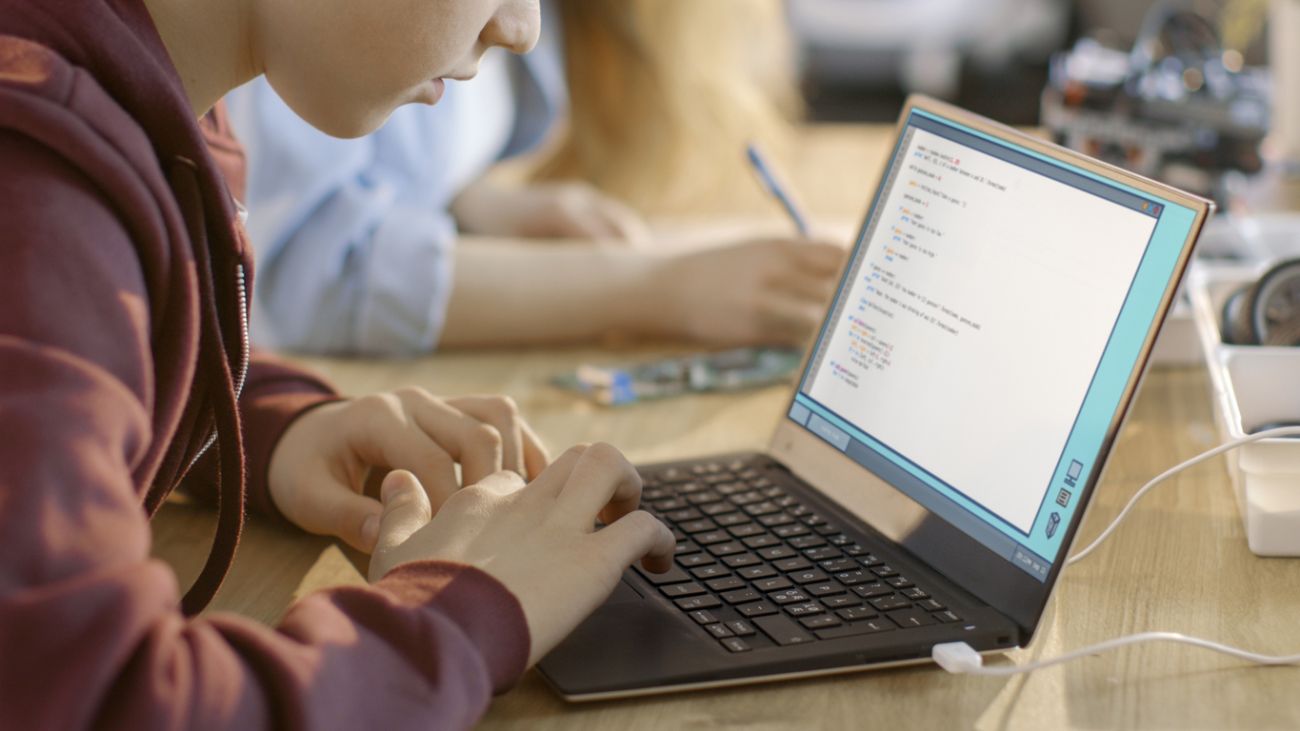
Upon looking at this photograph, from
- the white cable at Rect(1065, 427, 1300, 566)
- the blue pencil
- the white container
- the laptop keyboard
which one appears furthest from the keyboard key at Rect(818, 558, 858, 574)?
the blue pencil

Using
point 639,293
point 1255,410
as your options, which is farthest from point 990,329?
point 639,293

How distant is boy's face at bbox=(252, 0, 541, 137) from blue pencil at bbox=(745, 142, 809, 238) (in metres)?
0.47

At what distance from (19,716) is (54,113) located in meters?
0.20

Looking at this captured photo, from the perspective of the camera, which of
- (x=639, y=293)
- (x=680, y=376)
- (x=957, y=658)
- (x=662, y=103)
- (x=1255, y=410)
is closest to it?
(x=957, y=658)

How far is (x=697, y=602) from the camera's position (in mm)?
619

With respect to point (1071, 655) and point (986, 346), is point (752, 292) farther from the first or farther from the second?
point (1071, 655)

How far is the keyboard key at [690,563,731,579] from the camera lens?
2.13ft

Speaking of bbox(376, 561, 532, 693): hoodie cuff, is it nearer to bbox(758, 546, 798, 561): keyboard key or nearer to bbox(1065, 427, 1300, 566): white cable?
bbox(758, 546, 798, 561): keyboard key

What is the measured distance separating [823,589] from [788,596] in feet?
0.06

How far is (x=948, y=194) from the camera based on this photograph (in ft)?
2.38

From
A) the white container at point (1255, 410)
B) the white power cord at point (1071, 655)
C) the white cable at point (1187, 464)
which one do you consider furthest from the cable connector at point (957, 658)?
the white container at point (1255, 410)

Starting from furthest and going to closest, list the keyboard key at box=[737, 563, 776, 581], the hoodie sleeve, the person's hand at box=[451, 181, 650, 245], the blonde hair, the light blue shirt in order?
the blonde hair
the person's hand at box=[451, 181, 650, 245]
the light blue shirt
the keyboard key at box=[737, 563, 776, 581]
the hoodie sleeve

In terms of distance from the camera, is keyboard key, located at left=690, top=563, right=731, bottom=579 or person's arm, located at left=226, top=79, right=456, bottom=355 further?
person's arm, located at left=226, top=79, right=456, bottom=355

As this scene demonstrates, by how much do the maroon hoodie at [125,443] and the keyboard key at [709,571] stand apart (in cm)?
14
